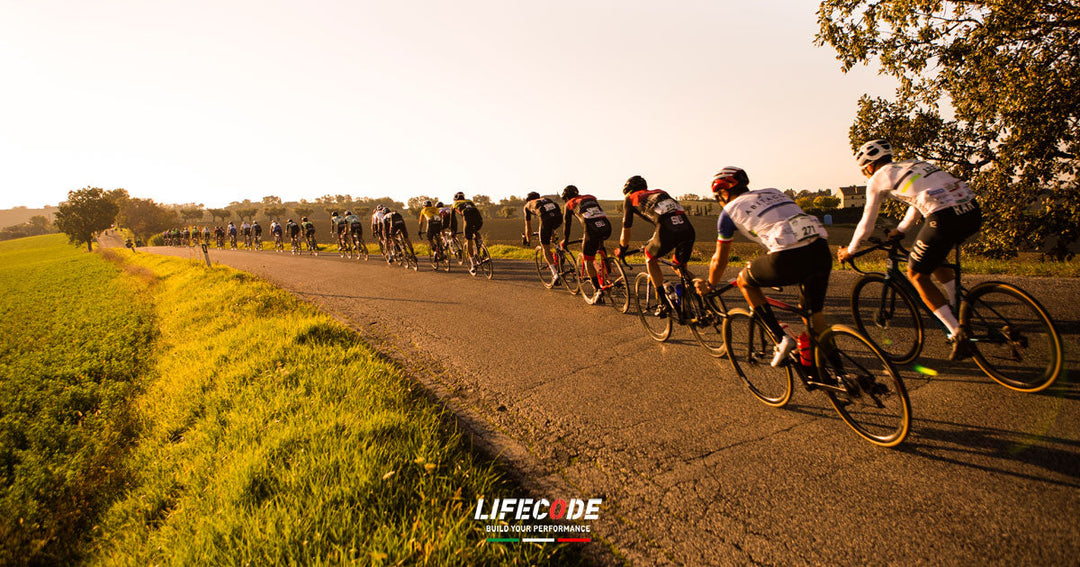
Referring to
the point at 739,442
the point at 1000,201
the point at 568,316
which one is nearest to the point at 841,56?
the point at 1000,201

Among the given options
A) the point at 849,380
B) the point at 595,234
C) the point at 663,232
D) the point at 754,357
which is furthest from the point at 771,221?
the point at 595,234

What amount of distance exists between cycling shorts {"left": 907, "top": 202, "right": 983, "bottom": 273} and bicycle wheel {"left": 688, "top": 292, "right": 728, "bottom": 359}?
1.84 metres

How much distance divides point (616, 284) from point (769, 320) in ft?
11.6

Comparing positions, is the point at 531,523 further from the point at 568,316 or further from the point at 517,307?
the point at 517,307

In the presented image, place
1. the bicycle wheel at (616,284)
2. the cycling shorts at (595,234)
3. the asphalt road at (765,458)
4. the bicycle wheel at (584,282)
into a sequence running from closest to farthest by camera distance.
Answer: the asphalt road at (765,458), the bicycle wheel at (616,284), the cycling shorts at (595,234), the bicycle wheel at (584,282)

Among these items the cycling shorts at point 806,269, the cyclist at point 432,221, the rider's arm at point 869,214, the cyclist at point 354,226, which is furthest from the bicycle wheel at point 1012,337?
the cyclist at point 354,226

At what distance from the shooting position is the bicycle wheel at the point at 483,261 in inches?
462

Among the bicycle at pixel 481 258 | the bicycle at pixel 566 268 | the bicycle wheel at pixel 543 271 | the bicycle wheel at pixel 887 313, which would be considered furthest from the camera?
the bicycle at pixel 481 258

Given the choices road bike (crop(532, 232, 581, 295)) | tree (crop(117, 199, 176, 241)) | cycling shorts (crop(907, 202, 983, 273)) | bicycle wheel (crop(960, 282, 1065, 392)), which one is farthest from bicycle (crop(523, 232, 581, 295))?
tree (crop(117, 199, 176, 241))

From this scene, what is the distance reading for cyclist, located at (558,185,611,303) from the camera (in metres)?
7.31

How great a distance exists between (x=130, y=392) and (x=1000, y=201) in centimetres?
1676

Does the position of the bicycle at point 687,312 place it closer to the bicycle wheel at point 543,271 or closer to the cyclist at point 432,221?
the bicycle wheel at point 543,271

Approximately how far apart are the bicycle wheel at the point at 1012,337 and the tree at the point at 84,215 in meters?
108

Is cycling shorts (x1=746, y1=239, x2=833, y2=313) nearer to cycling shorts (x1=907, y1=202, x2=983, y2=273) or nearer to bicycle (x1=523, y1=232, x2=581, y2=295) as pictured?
cycling shorts (x1=907, y1=202, x2=983, y2=273)
